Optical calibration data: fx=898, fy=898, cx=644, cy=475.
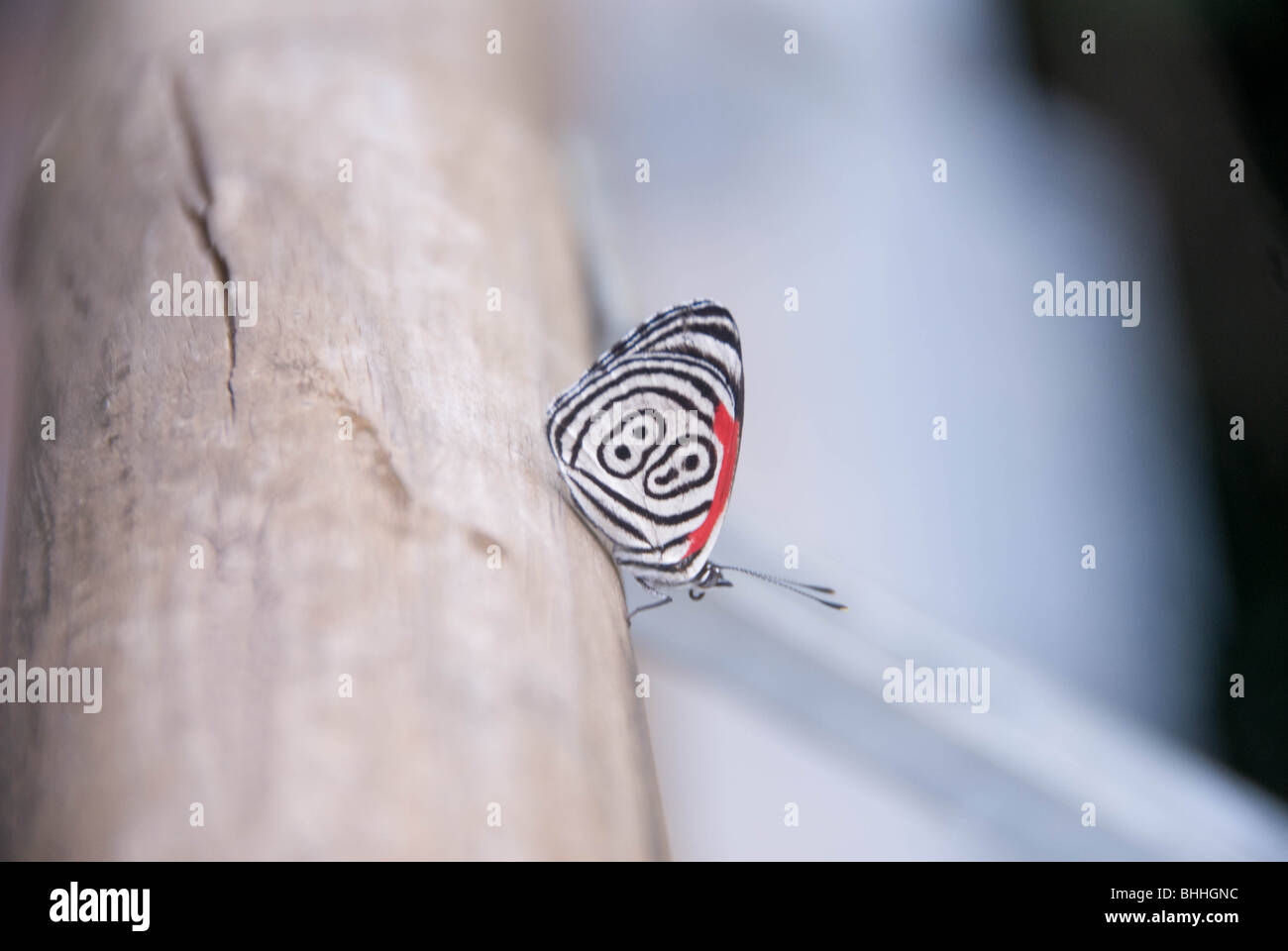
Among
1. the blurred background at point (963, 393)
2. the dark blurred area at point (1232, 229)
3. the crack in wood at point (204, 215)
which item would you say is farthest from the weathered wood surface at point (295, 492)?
the dark blurred area at point (1232, 229)

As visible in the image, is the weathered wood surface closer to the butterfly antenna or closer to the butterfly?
the butterfly

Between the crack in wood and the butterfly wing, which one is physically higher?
the crack in wood

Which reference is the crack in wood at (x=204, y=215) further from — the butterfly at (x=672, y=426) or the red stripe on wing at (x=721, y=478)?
the red stripe on wing at (x=721, y=478)

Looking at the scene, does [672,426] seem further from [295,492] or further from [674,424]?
[295,492]

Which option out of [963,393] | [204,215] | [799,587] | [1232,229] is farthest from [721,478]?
[1232,229]

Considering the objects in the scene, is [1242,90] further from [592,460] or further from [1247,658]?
[592,460]

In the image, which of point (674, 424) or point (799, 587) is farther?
point (799, 587)

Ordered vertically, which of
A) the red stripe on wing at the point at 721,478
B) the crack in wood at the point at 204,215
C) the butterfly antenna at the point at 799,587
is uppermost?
the crack in wood at the point at 204,215

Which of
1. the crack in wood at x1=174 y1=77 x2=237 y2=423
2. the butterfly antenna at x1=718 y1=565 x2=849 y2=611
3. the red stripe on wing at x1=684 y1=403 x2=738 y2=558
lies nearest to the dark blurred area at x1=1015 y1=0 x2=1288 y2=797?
the butterfly antenna at x1=718 y1=565 x2=849 y2=611

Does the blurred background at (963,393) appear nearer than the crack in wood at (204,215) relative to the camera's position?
No
